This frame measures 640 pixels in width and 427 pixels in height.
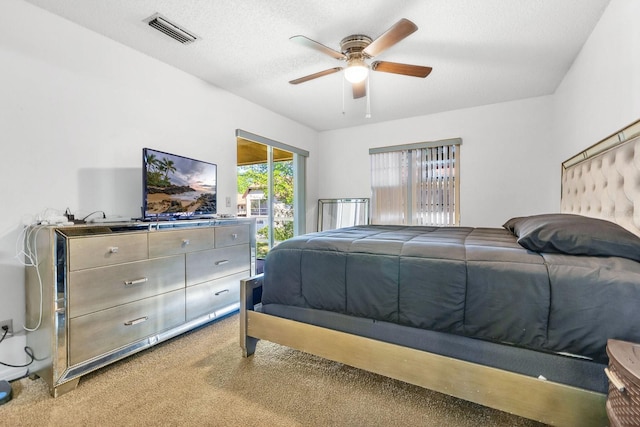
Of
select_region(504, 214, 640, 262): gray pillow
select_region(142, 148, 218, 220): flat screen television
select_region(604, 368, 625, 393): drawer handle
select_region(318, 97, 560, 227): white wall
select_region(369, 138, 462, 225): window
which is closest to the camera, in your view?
select_region(604, 368, 625, 393): drawer handle

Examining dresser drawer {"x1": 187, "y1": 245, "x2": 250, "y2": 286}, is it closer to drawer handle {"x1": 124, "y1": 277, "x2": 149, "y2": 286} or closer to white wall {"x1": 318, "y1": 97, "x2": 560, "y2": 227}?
drawer handle {"x1": 124, "y1": 277, "x2": 149, "y2": 286}

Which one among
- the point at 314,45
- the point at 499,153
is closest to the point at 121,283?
the point at 314,45

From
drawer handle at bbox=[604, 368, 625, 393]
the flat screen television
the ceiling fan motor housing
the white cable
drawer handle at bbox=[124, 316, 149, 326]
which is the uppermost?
the ceiling fan motor housing

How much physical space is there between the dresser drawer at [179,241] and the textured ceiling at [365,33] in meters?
1.55

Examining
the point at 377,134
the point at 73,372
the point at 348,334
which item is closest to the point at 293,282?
the point at 348,334

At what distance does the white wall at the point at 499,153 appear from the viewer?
11.4 feet

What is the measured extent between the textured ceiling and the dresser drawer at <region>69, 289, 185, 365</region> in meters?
2.03

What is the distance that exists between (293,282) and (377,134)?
337 cm

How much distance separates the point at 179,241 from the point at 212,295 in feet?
1.97

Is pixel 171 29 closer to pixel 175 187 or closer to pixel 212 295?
pixel 175 187

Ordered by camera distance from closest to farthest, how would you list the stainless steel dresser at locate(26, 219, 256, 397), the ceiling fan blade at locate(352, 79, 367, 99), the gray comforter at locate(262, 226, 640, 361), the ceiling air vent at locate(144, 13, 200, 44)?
the gray comforter at locate(262, 226, 640, 361)
the stainless steel dresser at locate(26, 219, 256, 397)
the ceiling air vent at locate(144, 13, 200, 44)
the ceiling fan blade at locate(352, 79, 367, 99)

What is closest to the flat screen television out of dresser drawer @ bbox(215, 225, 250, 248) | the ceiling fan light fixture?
dresser drawer @ bbox(215, 225, 250, 248)

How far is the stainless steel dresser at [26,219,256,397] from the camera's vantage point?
1621 millimetres

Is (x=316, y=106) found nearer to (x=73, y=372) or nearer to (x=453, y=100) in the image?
(x=453, y=100)
